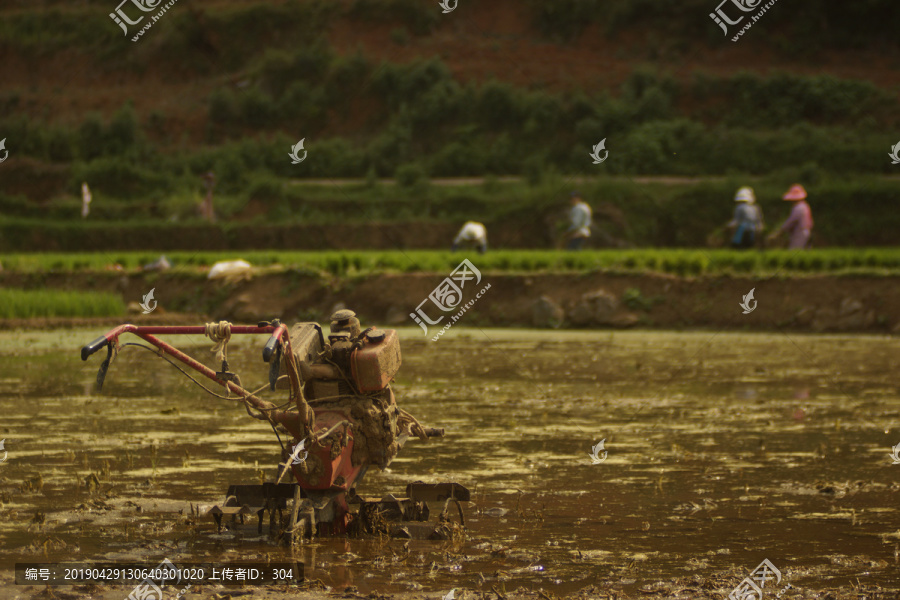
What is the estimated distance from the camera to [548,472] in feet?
23.1

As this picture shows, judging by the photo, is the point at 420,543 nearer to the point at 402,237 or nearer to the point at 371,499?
the point at 371,499

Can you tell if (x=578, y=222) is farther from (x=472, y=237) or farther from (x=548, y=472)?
(x=548, y=472)

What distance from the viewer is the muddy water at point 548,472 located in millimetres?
5109

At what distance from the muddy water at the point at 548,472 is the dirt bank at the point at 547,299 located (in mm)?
3308

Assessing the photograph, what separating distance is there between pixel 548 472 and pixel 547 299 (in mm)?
9579

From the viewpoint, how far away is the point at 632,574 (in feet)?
16.1

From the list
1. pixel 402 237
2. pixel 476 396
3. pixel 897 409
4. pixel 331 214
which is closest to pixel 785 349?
pixel 897 409

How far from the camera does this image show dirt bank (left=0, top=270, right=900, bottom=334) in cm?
1566
